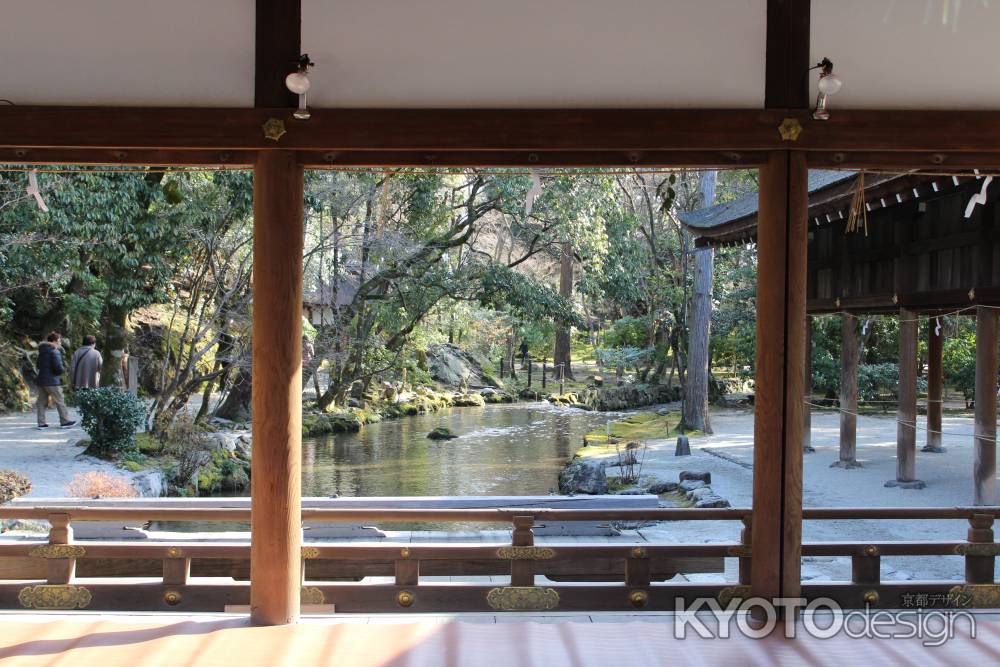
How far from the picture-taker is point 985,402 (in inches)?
268

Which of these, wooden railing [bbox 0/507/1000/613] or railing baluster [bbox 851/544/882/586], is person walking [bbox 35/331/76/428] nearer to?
wooden railing [bbox 0/507/1000/613]

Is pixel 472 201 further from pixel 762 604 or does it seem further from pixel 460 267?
pixel 762 604

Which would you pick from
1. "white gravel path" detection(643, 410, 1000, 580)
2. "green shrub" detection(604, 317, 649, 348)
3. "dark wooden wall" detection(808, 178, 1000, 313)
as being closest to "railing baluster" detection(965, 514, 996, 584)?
"white gravel path" detection(643, 410, 1000, 580)

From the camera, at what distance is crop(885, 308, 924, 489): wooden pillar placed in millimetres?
7961

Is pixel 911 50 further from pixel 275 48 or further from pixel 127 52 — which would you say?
pixel 127 52

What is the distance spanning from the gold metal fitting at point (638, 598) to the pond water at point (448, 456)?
19.0ft

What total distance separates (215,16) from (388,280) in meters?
10.0

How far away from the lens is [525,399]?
20.8 meters

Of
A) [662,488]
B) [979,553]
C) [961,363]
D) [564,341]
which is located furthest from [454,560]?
[564,341]

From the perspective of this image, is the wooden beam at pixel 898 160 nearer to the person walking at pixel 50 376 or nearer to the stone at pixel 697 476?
the stone at pixel 697 476

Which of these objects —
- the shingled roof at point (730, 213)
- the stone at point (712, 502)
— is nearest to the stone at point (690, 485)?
the stone at point (712, 502)

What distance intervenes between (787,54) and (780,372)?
122 centimetres

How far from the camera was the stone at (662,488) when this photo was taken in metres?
9.12

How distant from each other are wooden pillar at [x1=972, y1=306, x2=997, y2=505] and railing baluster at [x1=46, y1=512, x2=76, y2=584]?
6.74 meters
